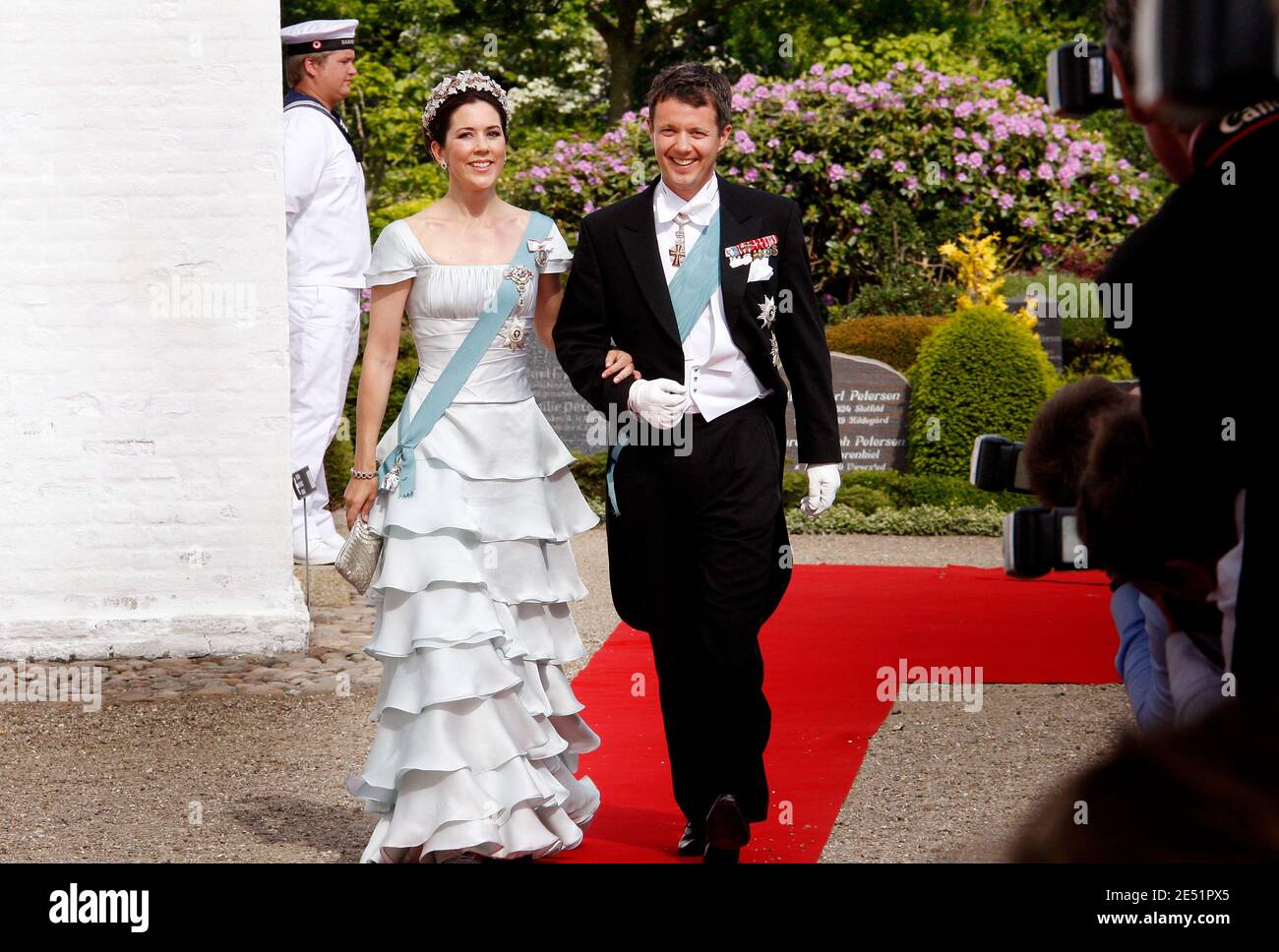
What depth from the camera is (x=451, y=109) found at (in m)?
4.68

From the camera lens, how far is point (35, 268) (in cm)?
732

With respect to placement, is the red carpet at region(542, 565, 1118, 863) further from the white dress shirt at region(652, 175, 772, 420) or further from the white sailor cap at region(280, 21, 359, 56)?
the white sailor cap at region(280, 21, 359, 56)

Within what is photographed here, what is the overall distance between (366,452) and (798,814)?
1.61 meters

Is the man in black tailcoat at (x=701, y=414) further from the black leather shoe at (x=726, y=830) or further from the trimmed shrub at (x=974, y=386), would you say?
the trimmed shrub at (x=974, y=386)

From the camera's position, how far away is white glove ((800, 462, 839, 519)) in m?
4.71

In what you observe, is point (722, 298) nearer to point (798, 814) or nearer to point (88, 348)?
point (798, 814)

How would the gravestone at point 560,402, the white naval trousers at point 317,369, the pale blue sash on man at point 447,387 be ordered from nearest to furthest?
the pale blue sash on man at point 447,387 → the white naval trousers at point 317,369 → the gravestone at point 560,402

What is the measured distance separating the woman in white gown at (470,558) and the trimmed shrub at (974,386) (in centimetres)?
743

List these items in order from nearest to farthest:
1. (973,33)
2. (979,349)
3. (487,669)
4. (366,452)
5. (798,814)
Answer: (487,669) → (366,452) → (798,814) → (979,349) → (973,33)

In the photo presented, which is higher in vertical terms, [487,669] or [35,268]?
[35,268]

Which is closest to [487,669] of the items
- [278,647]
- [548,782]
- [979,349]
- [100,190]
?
[548,782]

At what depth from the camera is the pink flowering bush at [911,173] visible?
16.4 m

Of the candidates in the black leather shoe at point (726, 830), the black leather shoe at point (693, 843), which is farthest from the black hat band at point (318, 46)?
the black leather shoe at point (726, 830)

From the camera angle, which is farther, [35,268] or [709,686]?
[35,268]
